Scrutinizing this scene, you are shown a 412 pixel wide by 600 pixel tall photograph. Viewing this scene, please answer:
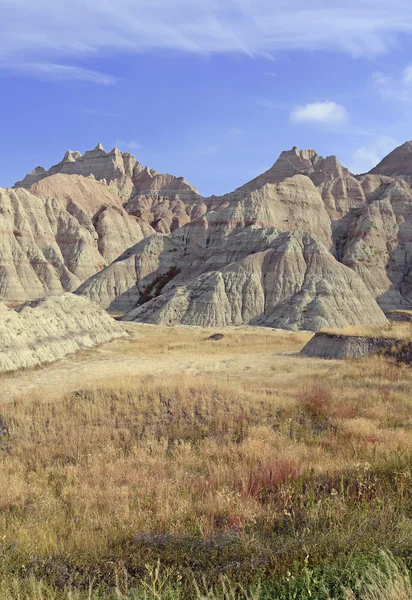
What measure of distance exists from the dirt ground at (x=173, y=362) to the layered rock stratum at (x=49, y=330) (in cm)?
87

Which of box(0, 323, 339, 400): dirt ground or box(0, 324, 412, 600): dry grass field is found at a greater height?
box(0, 324, 412, 600): dry grass field

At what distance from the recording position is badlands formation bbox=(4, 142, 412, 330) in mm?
58281

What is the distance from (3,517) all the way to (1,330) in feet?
68.0

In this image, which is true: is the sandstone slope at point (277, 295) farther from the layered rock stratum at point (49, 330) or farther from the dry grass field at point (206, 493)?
the dry grass field at point (206, 493)

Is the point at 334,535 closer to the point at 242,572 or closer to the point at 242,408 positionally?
the point at 242,572

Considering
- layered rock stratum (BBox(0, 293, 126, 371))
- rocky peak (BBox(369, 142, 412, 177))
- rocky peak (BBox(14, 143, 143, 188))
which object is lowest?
layered rock stratum (BBox(0, 293, 126, 371))

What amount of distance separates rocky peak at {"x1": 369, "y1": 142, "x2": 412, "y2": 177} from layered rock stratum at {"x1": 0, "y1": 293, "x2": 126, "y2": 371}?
103334 millimetres

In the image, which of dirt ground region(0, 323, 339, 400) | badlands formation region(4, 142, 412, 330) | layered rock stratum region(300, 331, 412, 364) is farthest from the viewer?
badlands formation region(4, 142, 412, 330)

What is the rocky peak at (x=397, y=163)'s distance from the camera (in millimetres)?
116175

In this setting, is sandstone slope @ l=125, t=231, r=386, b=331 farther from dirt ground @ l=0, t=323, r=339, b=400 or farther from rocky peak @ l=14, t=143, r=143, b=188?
rocky peak @ l=14, t=143, r=143, b=188

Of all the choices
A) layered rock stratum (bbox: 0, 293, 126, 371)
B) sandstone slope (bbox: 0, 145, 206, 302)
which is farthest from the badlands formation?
layered rock stratum (bbox: 0, 293, 126, 371)

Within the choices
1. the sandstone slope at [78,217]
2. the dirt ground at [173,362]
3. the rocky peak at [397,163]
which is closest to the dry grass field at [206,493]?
the dirt ground at [173,362]

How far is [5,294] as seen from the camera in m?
82.9

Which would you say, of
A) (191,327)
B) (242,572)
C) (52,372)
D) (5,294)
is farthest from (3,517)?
(5,294)
